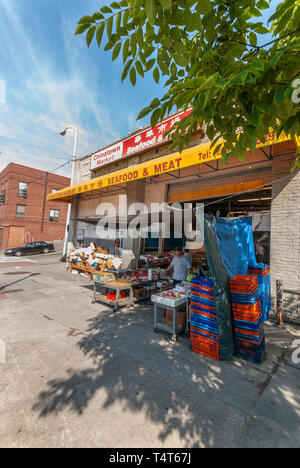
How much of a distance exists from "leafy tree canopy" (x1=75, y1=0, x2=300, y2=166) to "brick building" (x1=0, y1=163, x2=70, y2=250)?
107 ft

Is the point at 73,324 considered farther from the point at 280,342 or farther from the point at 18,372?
the point at 280,342

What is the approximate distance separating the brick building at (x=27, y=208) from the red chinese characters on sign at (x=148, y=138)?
80.1 feet

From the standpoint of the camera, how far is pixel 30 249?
24.6 m

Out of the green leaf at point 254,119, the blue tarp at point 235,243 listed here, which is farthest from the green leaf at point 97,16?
the blue tarp at point 235,243

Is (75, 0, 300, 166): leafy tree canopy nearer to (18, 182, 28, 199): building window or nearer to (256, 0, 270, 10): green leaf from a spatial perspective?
(256, 0, 270, 10): green leaf

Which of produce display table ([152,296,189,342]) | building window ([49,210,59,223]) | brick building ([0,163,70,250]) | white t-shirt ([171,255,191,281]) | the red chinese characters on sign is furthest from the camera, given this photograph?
building window ([49,210,59,223])

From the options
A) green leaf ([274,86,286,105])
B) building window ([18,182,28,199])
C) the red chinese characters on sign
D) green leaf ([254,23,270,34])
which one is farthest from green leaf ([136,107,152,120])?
building window ([18,182,28,199])

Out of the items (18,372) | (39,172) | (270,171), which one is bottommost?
(18,372)

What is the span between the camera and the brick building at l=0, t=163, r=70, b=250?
1145 inches

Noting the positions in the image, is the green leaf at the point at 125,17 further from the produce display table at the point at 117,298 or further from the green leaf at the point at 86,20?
the produce display table at the point at 117,298

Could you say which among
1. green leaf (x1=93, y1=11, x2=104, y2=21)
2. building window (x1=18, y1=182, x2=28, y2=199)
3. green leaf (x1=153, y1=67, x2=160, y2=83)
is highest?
building window (x1=18, y1=182, x2=28, y2=199)

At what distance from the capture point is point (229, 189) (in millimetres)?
8039
